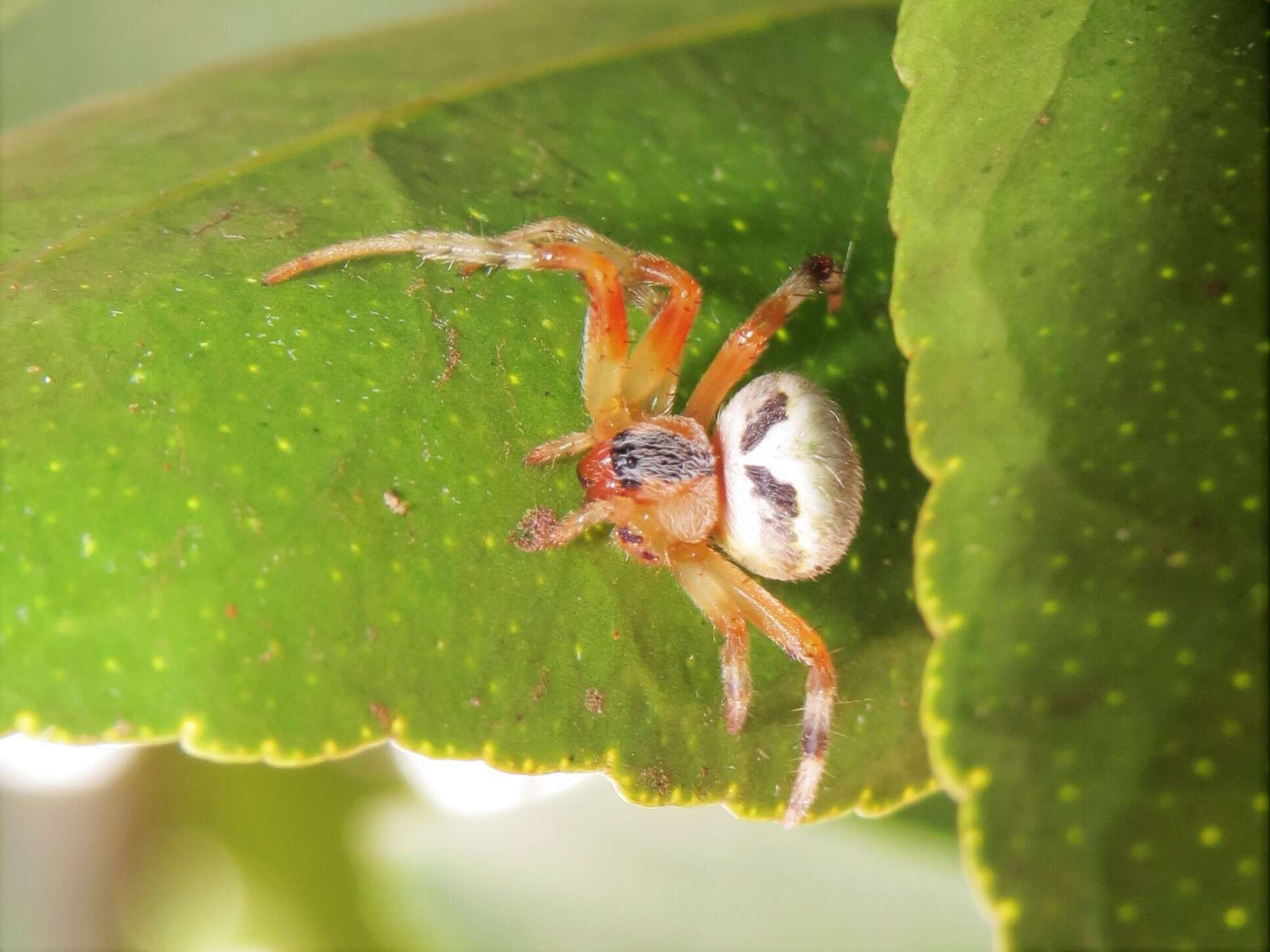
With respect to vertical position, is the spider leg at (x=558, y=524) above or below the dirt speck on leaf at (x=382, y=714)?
above

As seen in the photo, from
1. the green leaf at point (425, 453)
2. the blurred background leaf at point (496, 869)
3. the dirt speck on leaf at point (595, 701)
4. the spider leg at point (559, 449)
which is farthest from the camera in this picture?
the blurred background leaf at point (496, 869)

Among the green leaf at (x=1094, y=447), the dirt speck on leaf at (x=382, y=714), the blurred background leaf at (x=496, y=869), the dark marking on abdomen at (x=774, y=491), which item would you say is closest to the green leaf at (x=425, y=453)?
the dirt speck on leaf at (x=382, y=714)

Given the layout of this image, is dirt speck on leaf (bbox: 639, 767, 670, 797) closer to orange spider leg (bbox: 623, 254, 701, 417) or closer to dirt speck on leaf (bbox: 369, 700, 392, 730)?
dirt speck on leaf (bbox: 369, 700, 392, 730)

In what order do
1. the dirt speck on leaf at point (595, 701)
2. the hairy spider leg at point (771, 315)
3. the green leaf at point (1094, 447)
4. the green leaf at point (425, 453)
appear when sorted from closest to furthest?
the green leaf at point (1094, 447)
the green leaf at point (425, 453)
the dirt speck on leaf at point (595, 701)
the hairy spider leg at point (771, 315)

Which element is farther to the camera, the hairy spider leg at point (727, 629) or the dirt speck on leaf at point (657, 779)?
the hairy spider leg at point (727, 629)

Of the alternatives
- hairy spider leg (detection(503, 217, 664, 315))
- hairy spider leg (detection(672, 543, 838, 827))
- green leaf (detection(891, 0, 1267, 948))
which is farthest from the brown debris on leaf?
green leaf (detection(891, 0, 1267, 948))

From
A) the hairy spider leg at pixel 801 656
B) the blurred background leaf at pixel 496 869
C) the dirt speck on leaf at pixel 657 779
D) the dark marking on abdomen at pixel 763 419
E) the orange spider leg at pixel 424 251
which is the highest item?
the orange spider leg at pixel 424 251

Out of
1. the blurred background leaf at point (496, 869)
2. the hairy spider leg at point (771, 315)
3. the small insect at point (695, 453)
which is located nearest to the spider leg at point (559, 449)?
the small insect at point (695, 453)

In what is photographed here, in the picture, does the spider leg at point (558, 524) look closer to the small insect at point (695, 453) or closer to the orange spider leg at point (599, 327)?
the small insect at point (695, 453)
